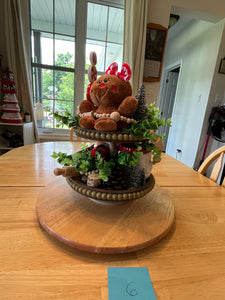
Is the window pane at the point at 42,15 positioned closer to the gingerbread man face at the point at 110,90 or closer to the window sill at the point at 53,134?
the window sill at the point at 53,134

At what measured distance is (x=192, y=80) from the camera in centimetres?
265

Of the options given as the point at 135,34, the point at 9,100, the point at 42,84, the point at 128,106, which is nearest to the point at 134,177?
the point at 128,106

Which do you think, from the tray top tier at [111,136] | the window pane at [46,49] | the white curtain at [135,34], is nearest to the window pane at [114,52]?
the white curtain at [135,34]

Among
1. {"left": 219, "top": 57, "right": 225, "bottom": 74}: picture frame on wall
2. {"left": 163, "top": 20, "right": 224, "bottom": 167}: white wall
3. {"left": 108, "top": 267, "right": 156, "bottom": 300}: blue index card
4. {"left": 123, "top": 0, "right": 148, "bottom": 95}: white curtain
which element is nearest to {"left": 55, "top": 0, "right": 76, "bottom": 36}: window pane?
{"left": 123, "top": 0, "right": 148, "bottom": 95}: white curtain

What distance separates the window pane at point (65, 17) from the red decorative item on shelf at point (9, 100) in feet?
3.13

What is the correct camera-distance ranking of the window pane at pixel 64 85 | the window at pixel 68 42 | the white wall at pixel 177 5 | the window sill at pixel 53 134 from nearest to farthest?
the white wall at pixel 177 5
the window at pixel 68 42
the window pane at pixel 64 85
the window sill at pixel 53 134

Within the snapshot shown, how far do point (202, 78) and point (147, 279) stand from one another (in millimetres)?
2880

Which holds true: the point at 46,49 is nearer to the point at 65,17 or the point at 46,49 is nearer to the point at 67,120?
the point at 65,17

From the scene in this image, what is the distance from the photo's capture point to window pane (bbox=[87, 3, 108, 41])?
2.11 m

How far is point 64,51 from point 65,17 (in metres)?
0.41

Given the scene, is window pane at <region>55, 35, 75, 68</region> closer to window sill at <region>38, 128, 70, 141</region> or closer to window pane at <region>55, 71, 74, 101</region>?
window pane at <region>55, 71, 74, 101</region>

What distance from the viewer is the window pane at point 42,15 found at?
200 cm

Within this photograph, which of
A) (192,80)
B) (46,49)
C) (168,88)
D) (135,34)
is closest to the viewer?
(135,34)

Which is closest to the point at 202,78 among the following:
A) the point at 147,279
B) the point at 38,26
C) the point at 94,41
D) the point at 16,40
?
the point at 94,41
